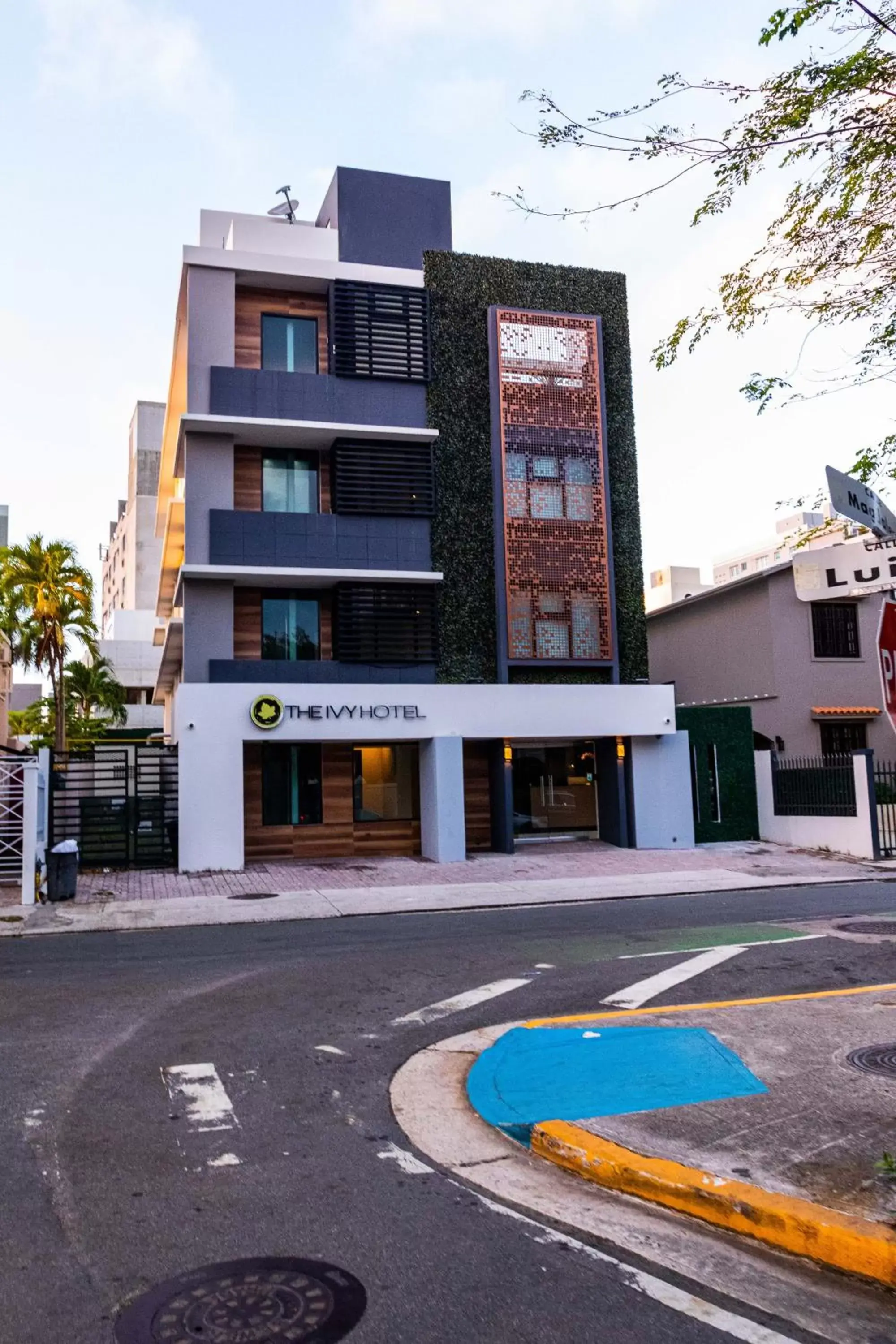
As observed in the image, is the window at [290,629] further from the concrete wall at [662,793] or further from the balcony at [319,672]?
the concrete wall at [662,793]

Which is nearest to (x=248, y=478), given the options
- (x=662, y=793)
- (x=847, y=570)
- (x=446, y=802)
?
(x=446, y=802)

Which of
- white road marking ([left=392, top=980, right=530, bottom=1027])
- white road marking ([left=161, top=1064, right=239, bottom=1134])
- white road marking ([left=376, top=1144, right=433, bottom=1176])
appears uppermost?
white road marking ([left=161, top=1064, right=239, bottom=1134])

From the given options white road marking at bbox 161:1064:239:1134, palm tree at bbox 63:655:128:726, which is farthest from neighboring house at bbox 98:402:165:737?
white road marking at bbox 161:1064:239:1134

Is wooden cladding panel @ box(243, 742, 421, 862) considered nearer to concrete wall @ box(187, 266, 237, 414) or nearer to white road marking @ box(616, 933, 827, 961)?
concrete wall @ box(187, 266, 237, 414)

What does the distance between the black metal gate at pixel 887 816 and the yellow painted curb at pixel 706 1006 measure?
13899 millimetres

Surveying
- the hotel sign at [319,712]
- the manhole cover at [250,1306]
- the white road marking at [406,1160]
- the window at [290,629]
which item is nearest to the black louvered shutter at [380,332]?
the window at [290,629]

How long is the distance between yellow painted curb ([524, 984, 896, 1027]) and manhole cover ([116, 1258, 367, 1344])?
439cm

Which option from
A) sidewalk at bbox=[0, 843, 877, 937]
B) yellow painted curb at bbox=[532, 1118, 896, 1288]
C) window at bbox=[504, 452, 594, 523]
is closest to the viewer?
yellow painted curb at bbox=[532, 1118, 896, 1288]

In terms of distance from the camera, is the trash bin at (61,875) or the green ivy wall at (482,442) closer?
the trash bin at (61,875)

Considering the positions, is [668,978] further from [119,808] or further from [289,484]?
[289,484]

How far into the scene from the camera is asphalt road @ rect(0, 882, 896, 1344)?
4.02 m

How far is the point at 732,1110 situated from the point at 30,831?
14.4 m

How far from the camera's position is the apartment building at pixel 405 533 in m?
23.8

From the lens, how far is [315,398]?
24.4m
